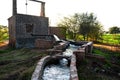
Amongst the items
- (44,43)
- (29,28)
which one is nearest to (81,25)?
(29,28)

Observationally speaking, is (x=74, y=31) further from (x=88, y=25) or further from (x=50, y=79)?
(x=50, y=79)

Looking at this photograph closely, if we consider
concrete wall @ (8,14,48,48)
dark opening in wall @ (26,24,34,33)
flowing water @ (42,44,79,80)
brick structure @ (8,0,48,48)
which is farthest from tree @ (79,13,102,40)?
flowing water @ (42,44,79,80)

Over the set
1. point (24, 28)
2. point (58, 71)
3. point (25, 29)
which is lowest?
point (58, 71)

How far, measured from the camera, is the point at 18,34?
26.4 metres

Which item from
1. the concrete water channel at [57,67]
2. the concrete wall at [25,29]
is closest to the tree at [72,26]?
the concrete wall at [25,29]

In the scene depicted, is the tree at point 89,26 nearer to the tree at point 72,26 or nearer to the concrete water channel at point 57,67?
the tree at point 72,26

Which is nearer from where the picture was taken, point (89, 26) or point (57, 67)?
point (57, 67)

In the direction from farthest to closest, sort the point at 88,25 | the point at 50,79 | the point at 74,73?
the point at 88,25, the point at 50,79, the point at 74,73

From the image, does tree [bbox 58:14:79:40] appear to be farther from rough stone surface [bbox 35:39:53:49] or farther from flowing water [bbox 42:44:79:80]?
flowing water [bbox 42:44:79:80]

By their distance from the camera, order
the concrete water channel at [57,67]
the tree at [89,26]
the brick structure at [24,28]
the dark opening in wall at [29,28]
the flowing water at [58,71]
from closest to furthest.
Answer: the concrete water channel at [57,67] → the flowing water at [58,71] → the brick structure at [24,28] → the dark opening in wall at [29,28] → the tree at [89,26]

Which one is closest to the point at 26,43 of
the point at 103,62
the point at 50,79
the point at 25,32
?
the point at 25,32

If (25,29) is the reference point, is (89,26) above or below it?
above

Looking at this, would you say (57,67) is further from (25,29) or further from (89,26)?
(89,26)

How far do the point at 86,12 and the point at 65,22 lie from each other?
13.9 ft
